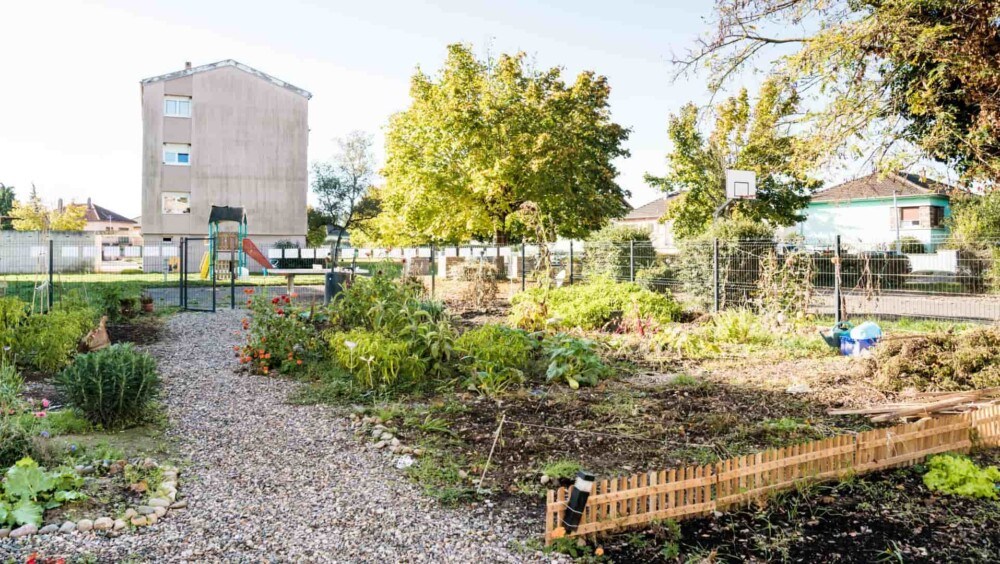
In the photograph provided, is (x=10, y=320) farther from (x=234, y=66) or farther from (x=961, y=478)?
(x=234, y=66)

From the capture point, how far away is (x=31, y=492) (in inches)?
129

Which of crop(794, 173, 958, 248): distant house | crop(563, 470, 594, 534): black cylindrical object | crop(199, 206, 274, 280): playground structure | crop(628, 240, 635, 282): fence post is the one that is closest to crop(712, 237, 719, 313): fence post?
crop(628, 240, 635, 282): fence post

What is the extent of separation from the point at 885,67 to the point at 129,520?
12725 mm

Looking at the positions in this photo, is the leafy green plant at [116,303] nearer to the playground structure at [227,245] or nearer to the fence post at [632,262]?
the fence post at [632,262]

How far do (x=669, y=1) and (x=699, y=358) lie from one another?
573cm

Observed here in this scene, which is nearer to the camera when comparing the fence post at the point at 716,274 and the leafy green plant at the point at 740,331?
the leafy green plant at the point at 740,331

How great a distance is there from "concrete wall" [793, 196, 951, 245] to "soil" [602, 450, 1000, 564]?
1217 inches

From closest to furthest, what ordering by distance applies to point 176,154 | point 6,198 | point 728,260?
point 728,260 → point 176,154 → point 6,198

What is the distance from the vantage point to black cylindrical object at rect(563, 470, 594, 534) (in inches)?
115

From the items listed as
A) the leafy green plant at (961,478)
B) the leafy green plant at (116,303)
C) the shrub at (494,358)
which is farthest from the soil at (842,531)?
the leafy green plant at (116,303)

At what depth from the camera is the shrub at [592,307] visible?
9.91 metres

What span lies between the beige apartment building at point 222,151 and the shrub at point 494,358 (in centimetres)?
2508

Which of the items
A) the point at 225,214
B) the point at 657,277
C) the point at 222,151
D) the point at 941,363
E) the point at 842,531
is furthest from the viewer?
the point at 222,151

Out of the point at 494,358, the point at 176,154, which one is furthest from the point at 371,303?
the point at 176,154
